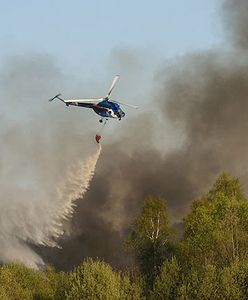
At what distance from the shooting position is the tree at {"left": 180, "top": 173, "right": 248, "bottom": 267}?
3228 inches

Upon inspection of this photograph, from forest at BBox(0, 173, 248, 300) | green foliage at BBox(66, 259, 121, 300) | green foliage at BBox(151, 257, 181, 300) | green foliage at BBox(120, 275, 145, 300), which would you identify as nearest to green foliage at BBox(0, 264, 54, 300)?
forest at BBox(0, 173, 248, 300)

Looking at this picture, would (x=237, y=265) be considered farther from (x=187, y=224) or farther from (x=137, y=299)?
(x=187, y=224)

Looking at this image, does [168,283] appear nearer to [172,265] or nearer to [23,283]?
[172,265]

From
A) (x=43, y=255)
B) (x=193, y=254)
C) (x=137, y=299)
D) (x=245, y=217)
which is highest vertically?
(x=43, y=255)

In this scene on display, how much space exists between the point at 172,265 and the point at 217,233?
10113 mm

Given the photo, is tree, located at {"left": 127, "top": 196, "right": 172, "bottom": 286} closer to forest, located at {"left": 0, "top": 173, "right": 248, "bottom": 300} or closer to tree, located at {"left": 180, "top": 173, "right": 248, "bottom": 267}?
forest, located at {"left": 0, "top": 173, "right": 248, "bottom": 300}

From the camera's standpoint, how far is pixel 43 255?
146 meters

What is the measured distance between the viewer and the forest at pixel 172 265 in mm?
69625

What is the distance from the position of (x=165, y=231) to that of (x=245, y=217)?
13886 millimetres

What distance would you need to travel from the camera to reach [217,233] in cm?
8294

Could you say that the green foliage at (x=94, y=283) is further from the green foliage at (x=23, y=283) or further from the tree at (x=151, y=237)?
the tree at (x=151, y=237)

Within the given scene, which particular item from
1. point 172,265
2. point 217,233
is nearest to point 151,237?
Result: point 217,233

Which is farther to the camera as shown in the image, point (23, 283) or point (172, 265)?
point (23, 283)

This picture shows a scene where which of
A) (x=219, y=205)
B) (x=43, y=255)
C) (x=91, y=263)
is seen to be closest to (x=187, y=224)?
(x=219, y=205)
